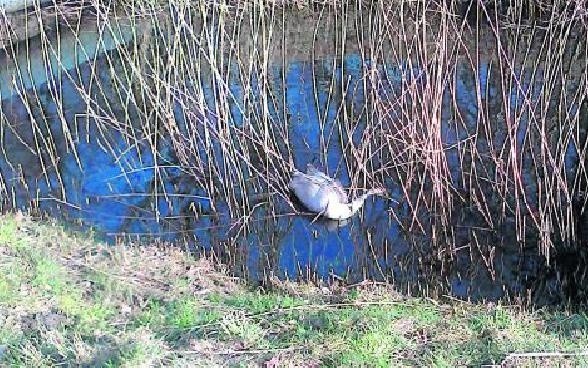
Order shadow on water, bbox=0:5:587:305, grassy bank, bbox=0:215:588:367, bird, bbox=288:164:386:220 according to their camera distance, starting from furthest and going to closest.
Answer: bird, bbox=288:164:386:220 < shadow on water, bbox=0:5:587:305 < grassy bank, bbox=0:215:588:367

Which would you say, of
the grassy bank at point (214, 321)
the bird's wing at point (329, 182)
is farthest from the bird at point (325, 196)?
the grassy bank at point (214, 321)

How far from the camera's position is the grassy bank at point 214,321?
Answer: 312 centimetres

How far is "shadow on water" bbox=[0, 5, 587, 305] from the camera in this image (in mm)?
4395

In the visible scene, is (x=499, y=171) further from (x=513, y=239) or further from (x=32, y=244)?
(x=32, y=244)

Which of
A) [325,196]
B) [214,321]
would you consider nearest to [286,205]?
[325,196]

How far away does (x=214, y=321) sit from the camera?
3.38 metres

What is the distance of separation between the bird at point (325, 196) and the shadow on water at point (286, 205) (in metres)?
0.07


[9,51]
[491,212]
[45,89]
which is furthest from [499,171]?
[9,51]

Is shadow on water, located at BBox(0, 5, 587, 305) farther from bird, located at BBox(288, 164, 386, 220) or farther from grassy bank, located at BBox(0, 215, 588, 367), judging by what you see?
grassy bank, located at BBox(0, 215, 588, 367)

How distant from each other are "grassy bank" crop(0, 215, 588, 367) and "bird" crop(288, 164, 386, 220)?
80cm

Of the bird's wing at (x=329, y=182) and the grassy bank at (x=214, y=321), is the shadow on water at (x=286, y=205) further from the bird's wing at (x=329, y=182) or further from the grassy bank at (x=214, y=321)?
the grassy bank at (x=214, y=321)

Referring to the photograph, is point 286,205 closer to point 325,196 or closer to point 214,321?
point 325,196

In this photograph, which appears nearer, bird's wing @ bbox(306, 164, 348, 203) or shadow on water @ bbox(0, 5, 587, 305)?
shadow on water @ bbox(0, 5, 587, 305)

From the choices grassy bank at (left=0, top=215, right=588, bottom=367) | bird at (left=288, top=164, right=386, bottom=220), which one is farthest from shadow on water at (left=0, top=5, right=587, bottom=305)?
grassy bank at (left=0, top=215, right=588, bottom=367)
